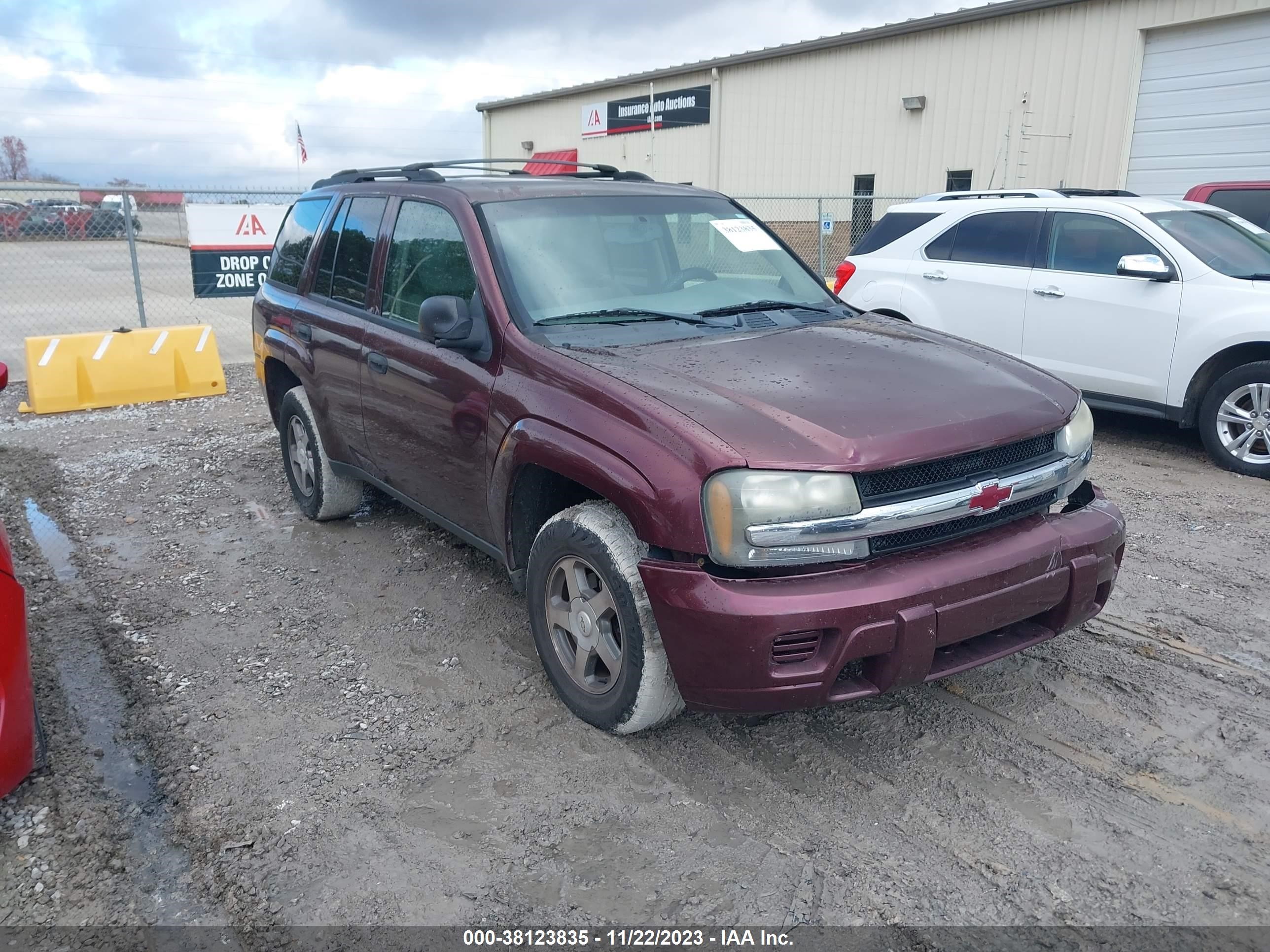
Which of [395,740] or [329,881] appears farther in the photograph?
[395,740]

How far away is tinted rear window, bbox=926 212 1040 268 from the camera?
7.42 metres

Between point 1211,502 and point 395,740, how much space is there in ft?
16.4

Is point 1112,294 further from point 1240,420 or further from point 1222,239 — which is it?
point 1240,420

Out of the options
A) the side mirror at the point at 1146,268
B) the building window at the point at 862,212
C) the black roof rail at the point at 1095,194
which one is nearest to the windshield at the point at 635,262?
the side mirror at the point at 1146,268

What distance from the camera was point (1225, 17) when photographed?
1335cm

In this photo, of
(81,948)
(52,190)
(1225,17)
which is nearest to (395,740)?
(81,948)

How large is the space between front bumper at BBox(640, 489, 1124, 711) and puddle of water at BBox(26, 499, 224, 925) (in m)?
1.52

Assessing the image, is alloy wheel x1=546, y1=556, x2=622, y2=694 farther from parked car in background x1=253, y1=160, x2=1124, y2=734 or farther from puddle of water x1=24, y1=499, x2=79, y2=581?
puddle of water x1=24, y1=499, x2=79, y2=581

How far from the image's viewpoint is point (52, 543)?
5402 mm

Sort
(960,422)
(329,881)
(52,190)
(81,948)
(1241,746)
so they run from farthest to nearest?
(52,190) < (1241,746) < (960,422) < (329,881) < (81,948)

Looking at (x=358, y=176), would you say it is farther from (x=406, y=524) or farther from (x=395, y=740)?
(x=395, y=740)

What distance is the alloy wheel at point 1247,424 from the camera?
6172 mm

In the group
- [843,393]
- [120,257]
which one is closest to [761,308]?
[843,393]

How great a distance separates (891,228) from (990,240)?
982 millimetres
